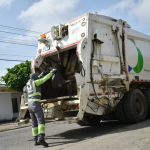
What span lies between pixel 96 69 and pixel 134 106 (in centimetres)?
164

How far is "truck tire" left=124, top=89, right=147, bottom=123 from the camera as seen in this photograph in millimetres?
6539

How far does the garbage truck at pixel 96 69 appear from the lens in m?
5.86

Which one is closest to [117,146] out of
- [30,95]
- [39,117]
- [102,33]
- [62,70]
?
[39,117]

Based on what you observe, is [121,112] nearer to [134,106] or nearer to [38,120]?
[134,106]

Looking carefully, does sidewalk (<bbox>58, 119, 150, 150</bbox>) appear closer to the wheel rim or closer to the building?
the wheel rim

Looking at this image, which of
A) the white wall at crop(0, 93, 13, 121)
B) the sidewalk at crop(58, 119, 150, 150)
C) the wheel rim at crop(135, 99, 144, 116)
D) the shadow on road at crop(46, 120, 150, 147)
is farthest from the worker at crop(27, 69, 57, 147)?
the white wall at crop(0, 93, 13, 121)

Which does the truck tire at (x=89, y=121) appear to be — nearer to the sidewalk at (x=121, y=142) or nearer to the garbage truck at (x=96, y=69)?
the garbage truck at (x=96, y=69)

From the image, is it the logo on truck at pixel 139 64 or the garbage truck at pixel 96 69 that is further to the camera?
the logo on truck at pixel 139 64

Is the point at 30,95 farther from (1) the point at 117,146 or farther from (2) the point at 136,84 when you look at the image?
(2) the point at 136,84

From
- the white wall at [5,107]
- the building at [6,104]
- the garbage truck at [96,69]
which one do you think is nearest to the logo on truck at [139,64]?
the garbage truck at [96,69]

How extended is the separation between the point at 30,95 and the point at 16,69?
10.5 meters

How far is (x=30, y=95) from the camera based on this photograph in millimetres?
5543

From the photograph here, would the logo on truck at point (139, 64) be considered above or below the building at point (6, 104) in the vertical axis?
above

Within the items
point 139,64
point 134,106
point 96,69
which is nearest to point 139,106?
point 134,106
